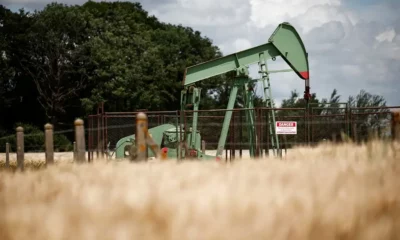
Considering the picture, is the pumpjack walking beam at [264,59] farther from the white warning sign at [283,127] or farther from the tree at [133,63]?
the tree at [133,63]

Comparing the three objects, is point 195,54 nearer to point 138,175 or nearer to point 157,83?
point 157,83

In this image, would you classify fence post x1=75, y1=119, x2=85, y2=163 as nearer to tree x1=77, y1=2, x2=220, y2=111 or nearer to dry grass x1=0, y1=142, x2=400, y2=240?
dry grass x1=0, y1=142, x2=400, y2=240

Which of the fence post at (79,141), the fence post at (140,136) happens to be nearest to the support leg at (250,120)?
the fence post at (79,141)

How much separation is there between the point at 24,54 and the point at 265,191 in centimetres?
4100

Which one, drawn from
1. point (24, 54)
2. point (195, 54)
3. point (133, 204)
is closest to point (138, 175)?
point (133, 204)

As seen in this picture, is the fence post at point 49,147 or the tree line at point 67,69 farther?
the tree line at point 67,69

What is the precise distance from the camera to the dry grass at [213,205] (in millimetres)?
3861

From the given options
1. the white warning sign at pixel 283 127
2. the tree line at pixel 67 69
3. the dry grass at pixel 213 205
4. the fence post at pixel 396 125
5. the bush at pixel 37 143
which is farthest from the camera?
the tree line at pixel 67 69

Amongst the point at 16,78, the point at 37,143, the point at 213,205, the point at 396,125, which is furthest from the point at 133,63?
the point at 213,205

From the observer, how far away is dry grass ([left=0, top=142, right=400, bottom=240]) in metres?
3.86

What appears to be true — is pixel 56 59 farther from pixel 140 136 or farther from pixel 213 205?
pixel 213 205

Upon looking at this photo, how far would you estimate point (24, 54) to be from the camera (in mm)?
43125

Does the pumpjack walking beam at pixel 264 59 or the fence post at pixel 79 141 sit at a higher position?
the pumpjack walking beam at pixel 264 59

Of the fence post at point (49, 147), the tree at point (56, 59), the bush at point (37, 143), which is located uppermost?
the tree at point (56, 59)
